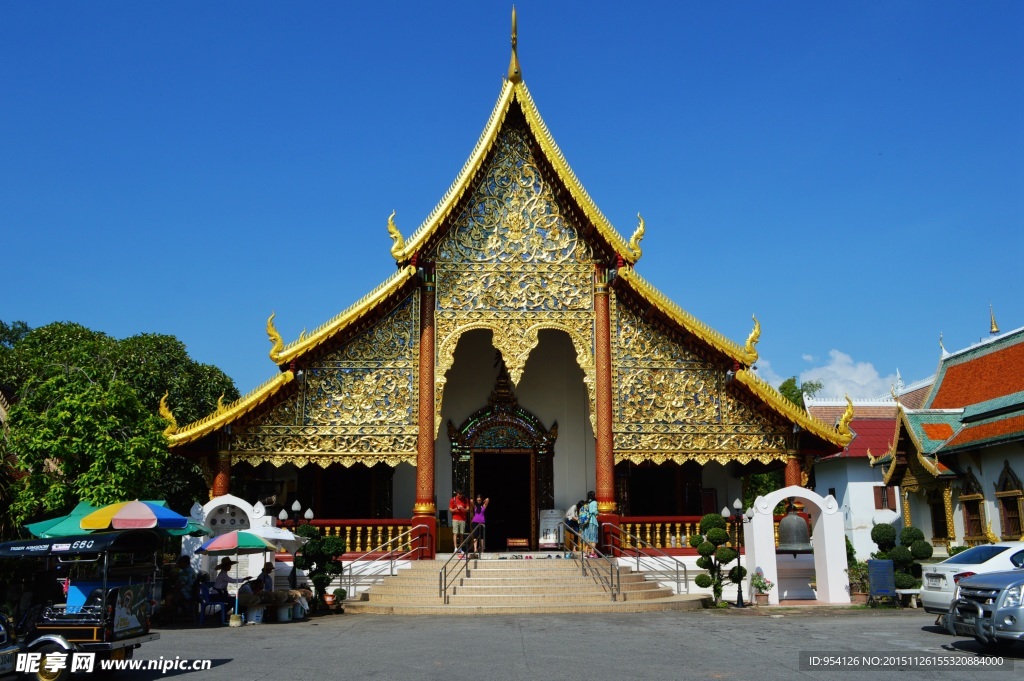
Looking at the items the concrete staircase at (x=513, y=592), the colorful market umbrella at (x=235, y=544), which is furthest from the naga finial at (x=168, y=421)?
the concrete staircase at (x=513, y=592)

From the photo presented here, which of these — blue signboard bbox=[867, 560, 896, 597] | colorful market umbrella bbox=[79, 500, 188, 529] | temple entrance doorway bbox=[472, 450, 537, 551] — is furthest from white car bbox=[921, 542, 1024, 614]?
colorful market umbrella bbox=[79, 500, 188, 529]

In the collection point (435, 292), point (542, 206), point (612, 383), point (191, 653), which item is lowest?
point (191, 653)

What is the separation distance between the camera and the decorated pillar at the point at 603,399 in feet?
50.7

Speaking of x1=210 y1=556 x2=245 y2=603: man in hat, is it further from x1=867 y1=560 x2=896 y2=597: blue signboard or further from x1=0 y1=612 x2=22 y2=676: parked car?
x1=867 y1=560 x2=896 y2=597: blue signboard

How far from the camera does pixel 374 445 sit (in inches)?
605

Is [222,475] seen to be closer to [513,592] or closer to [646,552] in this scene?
[513,592]

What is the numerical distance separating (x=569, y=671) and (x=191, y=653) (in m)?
4.08

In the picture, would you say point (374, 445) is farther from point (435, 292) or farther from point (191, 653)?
point (191, 653)

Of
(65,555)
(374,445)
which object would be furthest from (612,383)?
(65,555)

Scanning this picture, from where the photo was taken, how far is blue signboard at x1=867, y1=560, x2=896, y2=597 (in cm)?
1338

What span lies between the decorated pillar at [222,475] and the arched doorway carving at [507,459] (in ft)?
15.7

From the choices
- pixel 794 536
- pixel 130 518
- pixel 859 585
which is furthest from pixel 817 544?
pixel 130 518

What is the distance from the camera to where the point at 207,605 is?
12516 millimetres

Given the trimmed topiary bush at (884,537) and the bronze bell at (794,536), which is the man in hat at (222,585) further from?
the trimmed topiary bush at (884,537)
